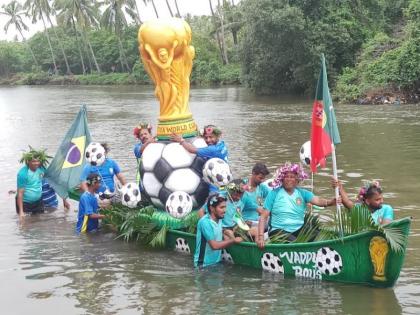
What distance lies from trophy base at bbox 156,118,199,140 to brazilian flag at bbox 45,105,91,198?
99.2 inches

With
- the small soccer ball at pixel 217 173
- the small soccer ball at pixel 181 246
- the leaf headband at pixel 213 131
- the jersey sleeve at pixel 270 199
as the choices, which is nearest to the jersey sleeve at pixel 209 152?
the leaf headband at pixel 213 131

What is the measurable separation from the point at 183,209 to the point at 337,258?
207 centimetres

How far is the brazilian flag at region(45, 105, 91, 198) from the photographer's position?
1107cm

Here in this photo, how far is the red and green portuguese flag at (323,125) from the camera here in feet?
23.3

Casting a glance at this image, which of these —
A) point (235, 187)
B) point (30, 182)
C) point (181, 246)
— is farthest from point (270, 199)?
point (30, 182)

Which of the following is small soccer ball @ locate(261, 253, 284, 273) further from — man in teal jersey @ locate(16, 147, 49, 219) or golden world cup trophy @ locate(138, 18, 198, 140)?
man in teal jersey @ locate(16, 147, 49, 219)

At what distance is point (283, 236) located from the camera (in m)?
7.36

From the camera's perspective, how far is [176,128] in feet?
29.5

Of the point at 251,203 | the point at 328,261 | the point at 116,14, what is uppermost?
the point at 116,14

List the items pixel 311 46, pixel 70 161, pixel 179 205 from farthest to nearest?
1. pixel 311 46
2. pixel 70 161
3. pixel 179 205

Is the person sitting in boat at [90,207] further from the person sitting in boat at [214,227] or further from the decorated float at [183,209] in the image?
the person sitting in boat at [214,227]

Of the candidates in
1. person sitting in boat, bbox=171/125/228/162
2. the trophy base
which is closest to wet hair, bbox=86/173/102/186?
the trophy base

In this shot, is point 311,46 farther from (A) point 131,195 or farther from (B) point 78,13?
(B) point 78,13

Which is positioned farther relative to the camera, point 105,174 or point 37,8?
point 37,8
